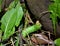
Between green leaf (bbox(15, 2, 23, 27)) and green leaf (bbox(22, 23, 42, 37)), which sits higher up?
green leaf (bbox(15, 2, 23, 27))

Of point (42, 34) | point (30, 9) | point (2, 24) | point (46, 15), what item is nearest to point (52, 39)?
point (42, 34)

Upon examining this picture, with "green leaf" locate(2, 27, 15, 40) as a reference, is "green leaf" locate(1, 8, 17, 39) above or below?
above

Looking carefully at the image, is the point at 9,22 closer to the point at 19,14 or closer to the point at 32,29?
the point at 19,14

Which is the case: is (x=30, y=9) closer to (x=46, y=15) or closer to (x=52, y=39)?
(x=46, y=15)

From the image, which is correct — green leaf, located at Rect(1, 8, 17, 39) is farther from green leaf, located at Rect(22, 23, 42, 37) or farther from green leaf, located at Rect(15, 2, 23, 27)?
green leaf, located at Rect(22, 23, 42, 37)

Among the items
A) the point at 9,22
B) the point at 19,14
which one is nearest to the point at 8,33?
the point at 9,22

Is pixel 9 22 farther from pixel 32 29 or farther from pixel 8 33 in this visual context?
pixel 32 29

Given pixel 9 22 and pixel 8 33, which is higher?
pixel 9 22

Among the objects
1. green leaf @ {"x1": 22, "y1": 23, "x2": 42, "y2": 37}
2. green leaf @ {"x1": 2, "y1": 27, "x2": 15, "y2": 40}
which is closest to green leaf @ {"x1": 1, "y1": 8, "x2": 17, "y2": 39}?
green leaf @ {"x1": 2, "y1": 27, "x2": 15, "y2": 40}

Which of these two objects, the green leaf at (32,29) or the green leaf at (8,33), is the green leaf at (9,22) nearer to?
the green leaf at (8,33)

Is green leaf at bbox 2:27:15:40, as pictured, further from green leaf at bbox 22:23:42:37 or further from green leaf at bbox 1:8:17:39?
green leaf at bbox 22:23:42:37

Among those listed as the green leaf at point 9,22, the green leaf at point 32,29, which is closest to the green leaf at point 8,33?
the green leaf at point 9,22
